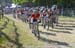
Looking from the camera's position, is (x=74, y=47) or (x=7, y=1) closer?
(x=74, y=47)

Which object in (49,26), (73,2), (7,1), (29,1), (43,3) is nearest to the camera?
(49,26)

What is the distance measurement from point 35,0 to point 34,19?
38.4 metres

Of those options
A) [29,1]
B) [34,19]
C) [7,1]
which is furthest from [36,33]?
[7,1]

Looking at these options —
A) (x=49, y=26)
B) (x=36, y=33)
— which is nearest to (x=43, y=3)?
(x=49, y=26)

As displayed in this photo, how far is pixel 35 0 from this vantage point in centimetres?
5609

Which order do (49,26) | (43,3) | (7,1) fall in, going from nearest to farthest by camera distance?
(49,26), (43,3), (7,1)

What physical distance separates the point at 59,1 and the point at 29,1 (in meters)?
17.6

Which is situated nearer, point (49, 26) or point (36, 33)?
point (36, 33)

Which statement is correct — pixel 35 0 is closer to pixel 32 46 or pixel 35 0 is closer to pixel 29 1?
pixel 29 1

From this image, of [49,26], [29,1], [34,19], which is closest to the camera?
[34,19]

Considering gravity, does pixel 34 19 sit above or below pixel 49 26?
above

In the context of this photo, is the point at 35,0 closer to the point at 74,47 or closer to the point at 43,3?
the point at 43,3

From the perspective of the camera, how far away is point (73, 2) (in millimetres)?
48656

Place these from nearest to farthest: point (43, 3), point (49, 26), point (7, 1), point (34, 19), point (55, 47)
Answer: point (55, 47)
point (34, 19)
point (49, 26)
point (43, 3)
point (7, 1)
